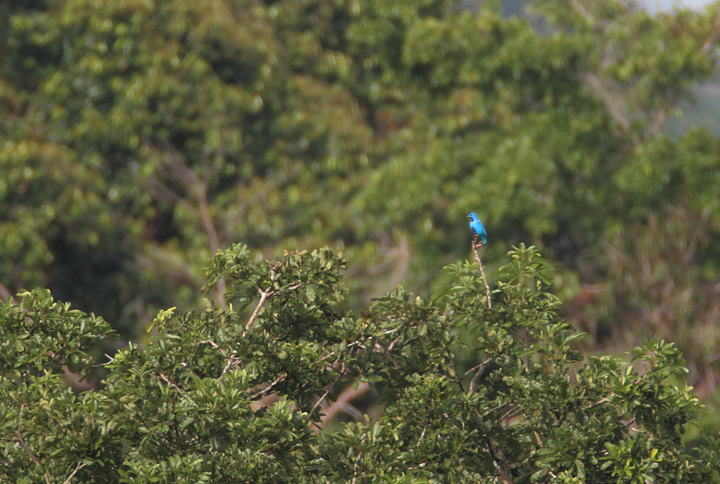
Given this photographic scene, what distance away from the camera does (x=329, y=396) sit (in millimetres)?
5582

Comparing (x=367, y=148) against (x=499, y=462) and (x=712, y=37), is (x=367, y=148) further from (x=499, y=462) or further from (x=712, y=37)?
(x=499, y=462)

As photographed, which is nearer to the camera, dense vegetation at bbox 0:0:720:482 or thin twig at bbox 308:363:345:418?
thin twig at bbox 308:363:345:418

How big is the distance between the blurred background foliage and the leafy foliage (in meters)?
9.19

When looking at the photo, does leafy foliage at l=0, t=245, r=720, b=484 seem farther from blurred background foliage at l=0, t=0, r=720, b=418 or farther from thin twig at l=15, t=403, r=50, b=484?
blurred background foliage at l=0, t=0, r=720, b=418

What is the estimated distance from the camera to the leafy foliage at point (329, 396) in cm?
501

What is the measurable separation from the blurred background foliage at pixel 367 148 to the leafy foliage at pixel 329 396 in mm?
9195

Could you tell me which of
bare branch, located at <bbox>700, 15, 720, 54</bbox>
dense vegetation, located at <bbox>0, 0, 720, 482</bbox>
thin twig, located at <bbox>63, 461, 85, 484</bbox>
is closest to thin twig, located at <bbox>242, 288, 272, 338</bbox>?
thin twig, located at <bbox>63, 461, 85, 484</bbox>

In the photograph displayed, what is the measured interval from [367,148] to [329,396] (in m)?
12.5

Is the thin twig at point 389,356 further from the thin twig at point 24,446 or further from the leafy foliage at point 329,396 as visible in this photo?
the thin twig at point 24,446

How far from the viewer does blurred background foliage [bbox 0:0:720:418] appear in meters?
14.8

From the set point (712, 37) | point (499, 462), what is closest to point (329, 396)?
point (499, 462)

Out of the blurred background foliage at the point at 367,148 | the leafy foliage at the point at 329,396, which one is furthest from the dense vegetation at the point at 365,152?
the leafy foliage at the point at 329,396

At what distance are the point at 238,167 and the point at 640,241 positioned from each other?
22.9 ft

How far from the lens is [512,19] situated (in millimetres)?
16141
